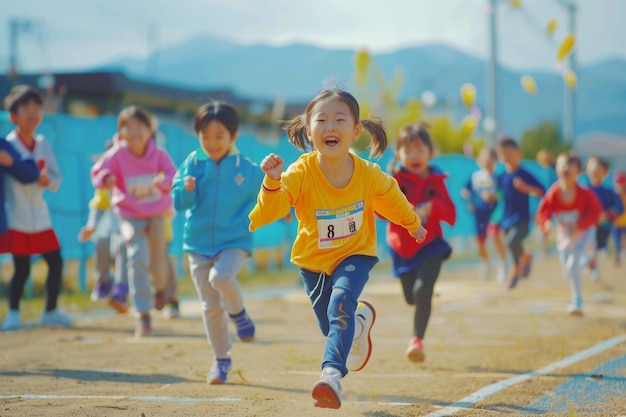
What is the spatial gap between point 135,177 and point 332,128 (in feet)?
13.2

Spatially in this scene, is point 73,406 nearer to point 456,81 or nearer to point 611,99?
point 611,99

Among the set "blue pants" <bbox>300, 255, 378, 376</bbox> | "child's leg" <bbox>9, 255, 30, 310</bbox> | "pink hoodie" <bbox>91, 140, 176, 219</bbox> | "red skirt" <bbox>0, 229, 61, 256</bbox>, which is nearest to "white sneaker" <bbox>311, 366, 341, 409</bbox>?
"blue pants" <bbox>300, 255, 378, 376</bbox>

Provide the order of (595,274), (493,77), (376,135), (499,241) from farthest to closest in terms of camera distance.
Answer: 1. (493,77)
2. (595,274)
3. (499,241)
4. (376,135)

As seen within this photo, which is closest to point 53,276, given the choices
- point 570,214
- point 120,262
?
point 120,262

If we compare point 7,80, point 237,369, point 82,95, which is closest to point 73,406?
point 237,369

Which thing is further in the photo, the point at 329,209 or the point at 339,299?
the point at 329,209

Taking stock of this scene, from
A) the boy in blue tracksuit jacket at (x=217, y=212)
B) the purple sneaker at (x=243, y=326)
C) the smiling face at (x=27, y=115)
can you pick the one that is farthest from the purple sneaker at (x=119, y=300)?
the purple sneaker at (x=243, y=326)

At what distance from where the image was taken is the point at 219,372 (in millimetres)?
6109

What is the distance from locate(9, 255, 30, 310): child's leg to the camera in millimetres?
8891

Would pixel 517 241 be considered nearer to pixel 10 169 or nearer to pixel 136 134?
pixel 136 134

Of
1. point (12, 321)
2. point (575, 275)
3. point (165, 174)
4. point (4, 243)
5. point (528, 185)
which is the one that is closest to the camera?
point (165, 174)

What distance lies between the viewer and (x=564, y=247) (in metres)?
10.6

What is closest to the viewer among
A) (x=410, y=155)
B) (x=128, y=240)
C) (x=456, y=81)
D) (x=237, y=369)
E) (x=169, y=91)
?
(x=237, y=369)

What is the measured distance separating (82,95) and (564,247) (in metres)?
27.5
